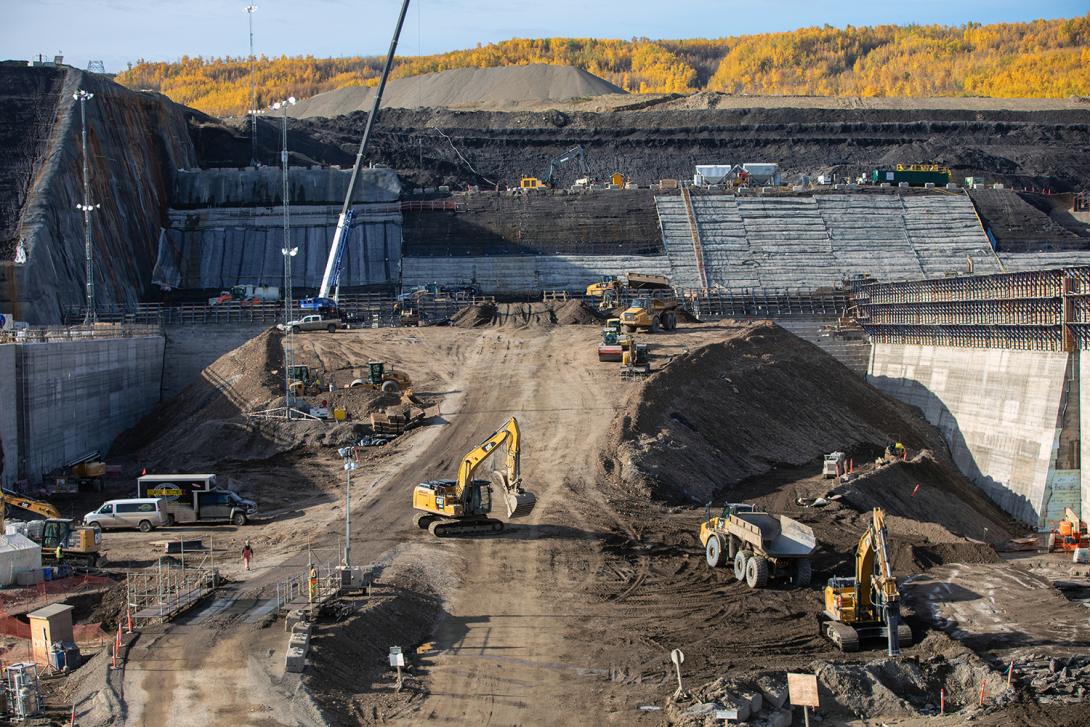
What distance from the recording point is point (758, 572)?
96.2ft

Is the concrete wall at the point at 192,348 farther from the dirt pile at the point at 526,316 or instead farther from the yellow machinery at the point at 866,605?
the yellow machinery at the point at 866,605

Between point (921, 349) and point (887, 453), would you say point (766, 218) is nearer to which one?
point (921, 349)

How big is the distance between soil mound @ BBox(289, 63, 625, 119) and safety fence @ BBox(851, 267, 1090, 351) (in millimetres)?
93148

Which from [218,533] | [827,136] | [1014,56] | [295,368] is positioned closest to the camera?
[218,533]

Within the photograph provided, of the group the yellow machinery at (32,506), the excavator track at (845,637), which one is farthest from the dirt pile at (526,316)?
the excavator track at (845,637)

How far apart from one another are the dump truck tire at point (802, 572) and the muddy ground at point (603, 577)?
57cm

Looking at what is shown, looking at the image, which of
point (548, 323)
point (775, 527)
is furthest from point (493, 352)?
point (775, 527)

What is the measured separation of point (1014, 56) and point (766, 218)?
389 ft

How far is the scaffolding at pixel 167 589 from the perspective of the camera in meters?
25.6

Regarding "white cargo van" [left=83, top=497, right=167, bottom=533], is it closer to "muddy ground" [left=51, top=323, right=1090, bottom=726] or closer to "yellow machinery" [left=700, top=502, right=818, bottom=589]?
"muddy ground" [left=51, top=323, right=1090, bottom=726]

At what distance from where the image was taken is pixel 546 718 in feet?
71.2

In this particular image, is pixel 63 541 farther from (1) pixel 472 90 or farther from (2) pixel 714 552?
(1) pixel 472 90

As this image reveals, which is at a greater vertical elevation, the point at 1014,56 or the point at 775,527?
the point at 1014,56

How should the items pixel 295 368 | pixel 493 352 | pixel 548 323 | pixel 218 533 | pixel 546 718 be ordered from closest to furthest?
pixel 546 718 < pixel 218 533 < pixel 295 368 < pixel 493 352 < pixel 548 323
